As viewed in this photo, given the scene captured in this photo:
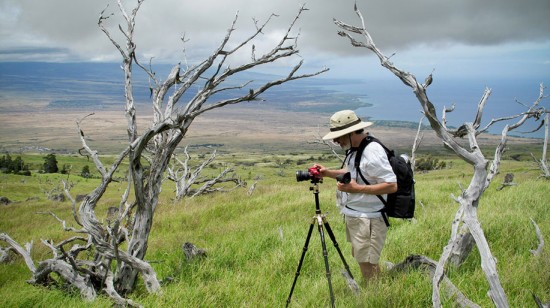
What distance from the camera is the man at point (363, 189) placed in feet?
14.6

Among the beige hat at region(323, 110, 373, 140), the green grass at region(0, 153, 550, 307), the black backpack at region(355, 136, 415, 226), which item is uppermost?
the beige hat at region(323, 110, 373, 140)

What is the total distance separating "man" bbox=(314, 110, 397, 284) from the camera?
4465 millimetres

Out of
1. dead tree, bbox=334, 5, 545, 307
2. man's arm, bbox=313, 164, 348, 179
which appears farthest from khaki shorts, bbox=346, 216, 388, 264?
dead tree, bbox=334, 5, 545, 307

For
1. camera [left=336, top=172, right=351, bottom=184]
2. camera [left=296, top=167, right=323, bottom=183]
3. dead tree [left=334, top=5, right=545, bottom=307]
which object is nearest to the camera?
dead tree [left=334, top=5, right=545, bottom=307]

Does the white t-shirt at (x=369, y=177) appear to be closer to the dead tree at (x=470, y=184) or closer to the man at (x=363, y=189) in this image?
the man at (x=363, y=189)

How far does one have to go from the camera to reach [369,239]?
474cm

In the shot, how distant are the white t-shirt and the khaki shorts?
3.7 inches

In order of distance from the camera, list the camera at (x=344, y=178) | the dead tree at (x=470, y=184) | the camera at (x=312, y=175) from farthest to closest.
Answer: the camera at (x=312, y=175) → the camera at (x=344, y=178) → the dead tree at (x=470, y=184)

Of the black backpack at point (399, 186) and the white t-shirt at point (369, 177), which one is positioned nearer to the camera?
the white t-shirt at point (369, 177)

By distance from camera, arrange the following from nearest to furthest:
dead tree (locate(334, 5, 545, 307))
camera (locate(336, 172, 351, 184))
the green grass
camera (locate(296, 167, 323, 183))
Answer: dead tree (locate(334, 5, 545, 307)) < camera (locate(336, 172, 351, 184)) < the green grass < camera (locate(296, 167, 323, 183))

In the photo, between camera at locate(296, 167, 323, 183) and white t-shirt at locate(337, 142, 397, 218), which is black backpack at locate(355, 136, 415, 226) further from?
camera at locate(296, 167, 323, 183)

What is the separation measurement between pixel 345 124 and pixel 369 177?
27.4 inches

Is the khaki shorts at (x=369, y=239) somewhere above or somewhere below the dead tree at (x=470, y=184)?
below

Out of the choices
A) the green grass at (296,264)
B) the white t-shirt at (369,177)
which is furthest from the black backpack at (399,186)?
the green grass at (296,264)
